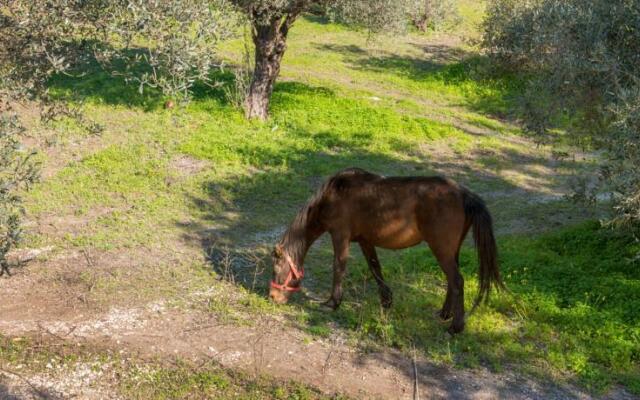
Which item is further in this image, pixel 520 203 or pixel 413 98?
pixel 413 98

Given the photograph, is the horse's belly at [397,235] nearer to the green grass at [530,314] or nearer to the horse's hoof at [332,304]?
the green grass at [530,314]

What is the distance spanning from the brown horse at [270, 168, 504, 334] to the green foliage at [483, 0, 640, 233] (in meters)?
2.27

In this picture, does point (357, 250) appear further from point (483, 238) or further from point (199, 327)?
point (199, 327)

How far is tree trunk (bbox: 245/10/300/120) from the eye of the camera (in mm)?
20625

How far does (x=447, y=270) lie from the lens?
388 inches

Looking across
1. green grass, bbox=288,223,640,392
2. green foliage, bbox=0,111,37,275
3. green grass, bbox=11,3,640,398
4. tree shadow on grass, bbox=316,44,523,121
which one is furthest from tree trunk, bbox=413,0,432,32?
green foliage, bbox=0,111,37,275

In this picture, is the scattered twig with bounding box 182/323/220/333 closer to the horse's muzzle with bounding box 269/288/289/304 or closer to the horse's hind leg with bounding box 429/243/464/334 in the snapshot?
the horse's muzzle with bounding box 269/288/289/304

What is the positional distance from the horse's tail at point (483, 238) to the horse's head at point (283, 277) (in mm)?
2776

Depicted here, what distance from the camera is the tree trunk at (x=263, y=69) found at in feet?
67.7

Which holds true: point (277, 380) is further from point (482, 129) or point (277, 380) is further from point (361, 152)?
point (482, 129)

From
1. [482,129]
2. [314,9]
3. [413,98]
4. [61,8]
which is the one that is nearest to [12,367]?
[61,8]

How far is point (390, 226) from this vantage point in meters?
10.2

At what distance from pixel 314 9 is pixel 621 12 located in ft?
33.7

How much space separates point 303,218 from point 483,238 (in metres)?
2.79
